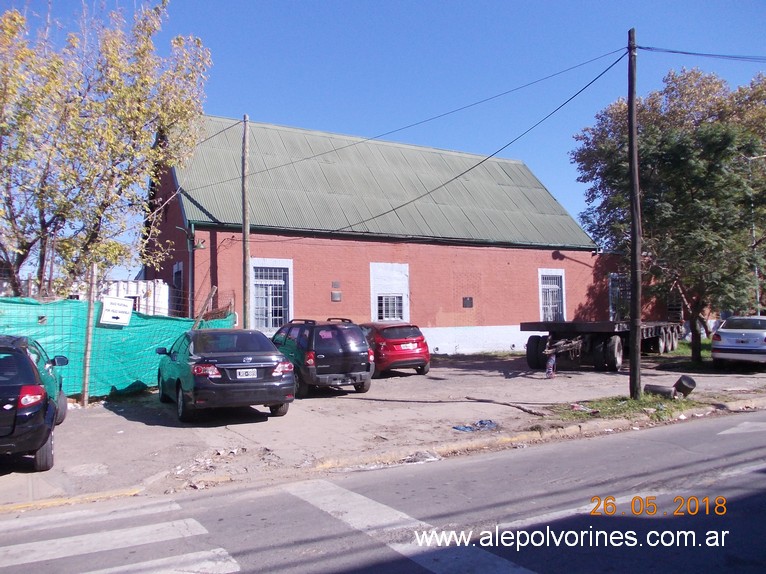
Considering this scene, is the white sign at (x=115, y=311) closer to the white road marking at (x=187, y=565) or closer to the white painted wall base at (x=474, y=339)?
the white road marking at (x=187, y=565)

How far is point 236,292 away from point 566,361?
10478 millimetres

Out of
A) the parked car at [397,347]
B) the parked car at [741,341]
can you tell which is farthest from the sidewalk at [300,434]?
the parked car at [741,341]

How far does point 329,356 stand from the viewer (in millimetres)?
12586

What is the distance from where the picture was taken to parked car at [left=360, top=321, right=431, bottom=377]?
16.2 m

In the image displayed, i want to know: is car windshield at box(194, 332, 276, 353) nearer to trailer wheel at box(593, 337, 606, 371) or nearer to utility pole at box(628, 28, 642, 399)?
utility pole at box(628, 28, 642, 399)

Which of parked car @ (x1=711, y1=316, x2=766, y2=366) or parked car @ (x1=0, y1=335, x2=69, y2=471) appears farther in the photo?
parked car @ (x1=711, y1=316, x2=766, y2=366)

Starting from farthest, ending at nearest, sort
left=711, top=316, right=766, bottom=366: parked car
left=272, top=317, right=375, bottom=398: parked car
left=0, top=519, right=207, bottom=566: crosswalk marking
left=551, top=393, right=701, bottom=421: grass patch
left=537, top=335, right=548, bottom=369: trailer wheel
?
left=537, top=335, right=548, bottom=369: trailer wheel < left=711, top=316, right=766, bottom=366: parked car < left=272, top=317, right=375, bottom=398: parked car < left=551, top=393, right=701, bottom=421: grass patch < left=0, top=519, right=207, bottom=566: crosswalk marking

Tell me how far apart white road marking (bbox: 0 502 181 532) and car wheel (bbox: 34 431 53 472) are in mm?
1403

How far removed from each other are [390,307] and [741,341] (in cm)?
1128

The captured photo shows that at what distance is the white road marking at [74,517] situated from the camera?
570 cm

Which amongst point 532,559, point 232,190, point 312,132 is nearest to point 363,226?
point 232,190

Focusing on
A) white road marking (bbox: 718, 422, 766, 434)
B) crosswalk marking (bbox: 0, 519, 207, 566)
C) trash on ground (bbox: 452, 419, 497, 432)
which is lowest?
crosswalk marking (bbox: 0, 519, 207, 566)

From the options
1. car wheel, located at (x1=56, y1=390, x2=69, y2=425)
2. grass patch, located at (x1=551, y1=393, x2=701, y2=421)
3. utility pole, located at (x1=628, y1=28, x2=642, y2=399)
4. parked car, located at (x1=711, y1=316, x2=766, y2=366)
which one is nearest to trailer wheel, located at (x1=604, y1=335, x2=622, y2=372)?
parked car, located at (x1=711, y1=316, x2=766, y2=366)

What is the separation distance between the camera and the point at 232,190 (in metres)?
21.1
